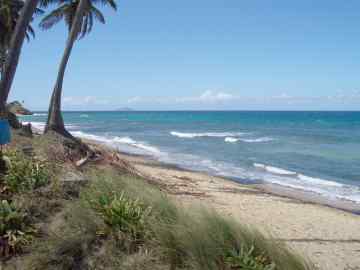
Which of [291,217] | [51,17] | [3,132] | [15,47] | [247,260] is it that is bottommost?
[291,217]

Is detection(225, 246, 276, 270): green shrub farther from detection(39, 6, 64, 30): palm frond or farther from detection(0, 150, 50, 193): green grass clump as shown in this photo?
detection(39, 6, 64, 30): palm frond

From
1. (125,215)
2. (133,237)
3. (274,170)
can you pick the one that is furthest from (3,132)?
(274,170)

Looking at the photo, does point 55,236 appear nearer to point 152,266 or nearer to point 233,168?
point 152,266

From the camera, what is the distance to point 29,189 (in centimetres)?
442

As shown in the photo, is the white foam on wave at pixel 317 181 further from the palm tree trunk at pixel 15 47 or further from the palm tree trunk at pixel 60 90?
the palm tree trunk at pixel 15 47

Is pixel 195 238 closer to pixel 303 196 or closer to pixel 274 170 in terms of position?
pixel 303 196

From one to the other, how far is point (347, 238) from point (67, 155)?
275 inches

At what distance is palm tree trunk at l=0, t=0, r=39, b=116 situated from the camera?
23.6 feet

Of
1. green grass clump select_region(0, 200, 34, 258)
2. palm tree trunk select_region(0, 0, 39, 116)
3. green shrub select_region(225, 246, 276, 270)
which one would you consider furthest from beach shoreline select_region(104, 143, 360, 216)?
green grass clump select_region(0, 200, 34, 258)

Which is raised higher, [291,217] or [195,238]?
[195,238]

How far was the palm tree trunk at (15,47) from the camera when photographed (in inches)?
283

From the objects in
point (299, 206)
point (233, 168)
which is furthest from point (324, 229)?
Result: point (233, 168)

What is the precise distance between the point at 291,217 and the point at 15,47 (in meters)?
7.52

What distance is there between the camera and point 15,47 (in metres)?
7.21
